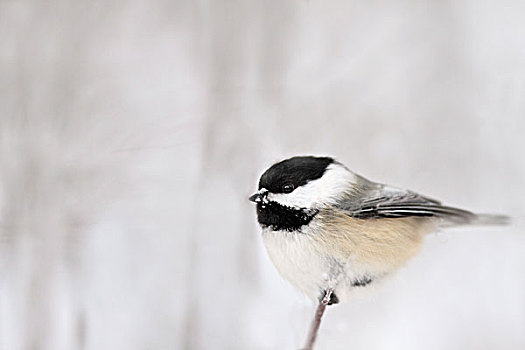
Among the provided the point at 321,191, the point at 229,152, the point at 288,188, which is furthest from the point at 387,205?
the point at 229,152

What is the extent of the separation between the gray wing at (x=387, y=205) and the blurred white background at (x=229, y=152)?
0.20 meters

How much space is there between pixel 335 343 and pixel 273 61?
1130mm

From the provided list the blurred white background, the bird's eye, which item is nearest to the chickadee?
the bird's eye

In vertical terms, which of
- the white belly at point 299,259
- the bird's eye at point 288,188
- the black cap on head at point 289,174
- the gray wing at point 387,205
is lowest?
the white belly at point 299,259

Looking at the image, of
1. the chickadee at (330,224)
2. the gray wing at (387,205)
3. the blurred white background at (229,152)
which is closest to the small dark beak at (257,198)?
the chickadee at (330,224)

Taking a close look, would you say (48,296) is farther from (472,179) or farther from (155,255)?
(472,179)

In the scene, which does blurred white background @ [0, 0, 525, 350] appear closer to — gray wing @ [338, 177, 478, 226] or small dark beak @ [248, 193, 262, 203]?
gray wing @ [338, 177, 478, 226]

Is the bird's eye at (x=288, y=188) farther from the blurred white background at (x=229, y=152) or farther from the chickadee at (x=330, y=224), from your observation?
the blurred white background at (x=229, y=152)

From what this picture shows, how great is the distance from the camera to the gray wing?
1714 mm

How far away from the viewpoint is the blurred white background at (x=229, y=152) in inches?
71.1

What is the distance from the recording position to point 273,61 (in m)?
2.50

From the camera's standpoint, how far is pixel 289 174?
1.60 m

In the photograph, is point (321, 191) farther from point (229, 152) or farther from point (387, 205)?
point (229, 152)

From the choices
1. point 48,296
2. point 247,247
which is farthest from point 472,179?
point 48,296
